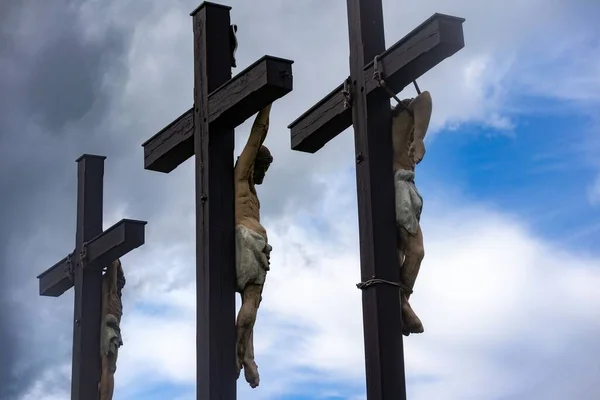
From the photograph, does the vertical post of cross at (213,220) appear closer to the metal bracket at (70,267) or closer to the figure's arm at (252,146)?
the figure's arm at (252,146)

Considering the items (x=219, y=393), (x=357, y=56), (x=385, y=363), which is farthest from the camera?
(x=219, y=393)

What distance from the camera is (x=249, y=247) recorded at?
32.5ft

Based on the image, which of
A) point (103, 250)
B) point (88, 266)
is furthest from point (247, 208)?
point (88, 266)

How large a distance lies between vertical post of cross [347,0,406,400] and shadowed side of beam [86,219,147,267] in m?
3.11

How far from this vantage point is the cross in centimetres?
966

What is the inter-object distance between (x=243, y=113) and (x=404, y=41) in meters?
1.83

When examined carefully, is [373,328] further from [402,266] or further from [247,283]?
[247,283]

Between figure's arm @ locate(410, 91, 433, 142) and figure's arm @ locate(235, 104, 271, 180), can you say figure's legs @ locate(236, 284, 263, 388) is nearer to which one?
figure's arm @ locate(235, 104, 271, 180)

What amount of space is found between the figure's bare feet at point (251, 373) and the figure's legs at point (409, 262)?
1611 mm

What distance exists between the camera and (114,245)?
38.2ft

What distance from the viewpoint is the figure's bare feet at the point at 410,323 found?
849 centimetres

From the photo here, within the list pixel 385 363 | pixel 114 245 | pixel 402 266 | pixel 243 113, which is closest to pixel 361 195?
pixel 402 266

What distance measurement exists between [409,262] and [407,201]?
0.35 m

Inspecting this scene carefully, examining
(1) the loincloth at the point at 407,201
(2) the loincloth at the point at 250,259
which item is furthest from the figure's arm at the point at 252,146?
(1) the loincloth at the point at 407,201
